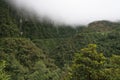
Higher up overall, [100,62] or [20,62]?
[100,62]

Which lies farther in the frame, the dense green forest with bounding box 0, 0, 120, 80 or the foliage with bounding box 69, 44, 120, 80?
the dense green forest with bounding box 0, 0, 120, 80

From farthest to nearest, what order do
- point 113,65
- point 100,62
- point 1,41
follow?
point 1,41
point 113,65
point 100,62

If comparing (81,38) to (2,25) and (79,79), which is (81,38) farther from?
(79,79)

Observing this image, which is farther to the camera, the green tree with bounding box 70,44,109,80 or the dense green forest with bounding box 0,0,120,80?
the dense green forest with bounding box 0,0,120,80

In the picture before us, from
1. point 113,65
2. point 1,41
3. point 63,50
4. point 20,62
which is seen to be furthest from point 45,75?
point 113,65

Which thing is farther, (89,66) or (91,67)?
(89,66)

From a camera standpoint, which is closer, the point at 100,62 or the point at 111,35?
the point at 100,62

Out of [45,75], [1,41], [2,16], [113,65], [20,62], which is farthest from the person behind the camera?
[2,16]

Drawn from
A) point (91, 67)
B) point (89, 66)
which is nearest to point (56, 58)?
point (89, 66)

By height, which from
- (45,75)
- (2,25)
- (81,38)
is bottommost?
(45,75)

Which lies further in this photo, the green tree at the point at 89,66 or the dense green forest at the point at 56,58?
the dense green forest at the point at 56,58

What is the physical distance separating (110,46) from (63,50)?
40.1m

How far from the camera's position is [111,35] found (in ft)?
571

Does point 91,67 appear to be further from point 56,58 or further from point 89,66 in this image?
point 56,58
